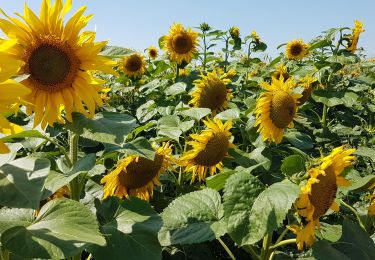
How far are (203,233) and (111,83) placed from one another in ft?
14.1

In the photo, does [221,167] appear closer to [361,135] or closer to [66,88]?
[66,88]

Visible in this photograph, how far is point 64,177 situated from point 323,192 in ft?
2.71

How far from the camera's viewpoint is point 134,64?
507cm

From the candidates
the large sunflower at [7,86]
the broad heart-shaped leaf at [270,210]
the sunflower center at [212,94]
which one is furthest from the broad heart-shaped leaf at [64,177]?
the sunflower center at [212,94]

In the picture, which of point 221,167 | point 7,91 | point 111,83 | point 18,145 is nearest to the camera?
point 7,91

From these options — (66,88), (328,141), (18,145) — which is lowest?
(328,141)

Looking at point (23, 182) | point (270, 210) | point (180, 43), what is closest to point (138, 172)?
point (270, 210)

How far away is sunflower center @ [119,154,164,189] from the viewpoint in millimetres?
2020

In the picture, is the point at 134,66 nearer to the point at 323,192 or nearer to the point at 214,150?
the point at 214,150

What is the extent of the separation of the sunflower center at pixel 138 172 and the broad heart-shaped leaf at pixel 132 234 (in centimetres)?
49

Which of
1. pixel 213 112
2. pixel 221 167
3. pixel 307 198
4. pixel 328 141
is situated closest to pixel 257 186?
pixel 307 198

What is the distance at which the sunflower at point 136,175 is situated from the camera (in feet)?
6.43

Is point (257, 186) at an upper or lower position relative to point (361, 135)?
upper

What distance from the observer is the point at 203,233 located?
4.82 ft
